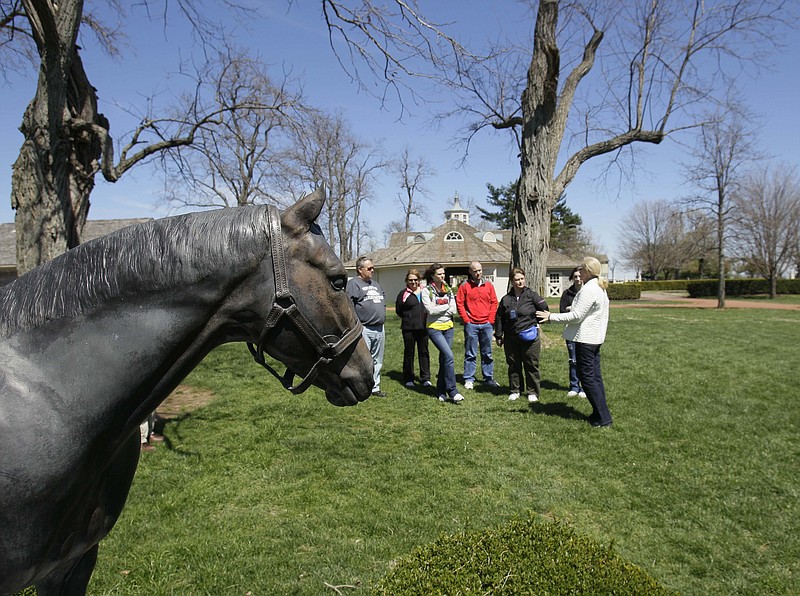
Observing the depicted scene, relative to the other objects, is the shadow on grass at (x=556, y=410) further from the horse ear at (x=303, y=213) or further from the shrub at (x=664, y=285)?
the shrub at (x=664, y=285)

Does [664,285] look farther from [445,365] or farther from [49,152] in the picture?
[49,152]

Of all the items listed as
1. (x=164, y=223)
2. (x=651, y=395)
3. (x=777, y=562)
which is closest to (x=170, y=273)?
(x=164, y=223)

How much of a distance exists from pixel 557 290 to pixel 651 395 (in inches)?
1468

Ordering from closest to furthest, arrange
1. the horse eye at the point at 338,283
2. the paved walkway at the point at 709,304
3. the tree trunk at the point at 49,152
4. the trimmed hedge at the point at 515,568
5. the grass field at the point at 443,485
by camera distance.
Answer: the horse eye at the point at 338,283, the trimmed hedge at the point at 515,568, the grass field at the point at 443,485, the tree trunk at the point at 49,152, the paved walkway at the point at 709,304

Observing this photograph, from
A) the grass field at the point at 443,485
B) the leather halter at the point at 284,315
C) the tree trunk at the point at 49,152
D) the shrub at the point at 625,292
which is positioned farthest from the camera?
the shrub at the point at 625,292

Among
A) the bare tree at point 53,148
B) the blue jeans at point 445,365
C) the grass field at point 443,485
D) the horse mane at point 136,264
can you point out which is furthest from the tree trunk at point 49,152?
the blue jeans at point 445,365

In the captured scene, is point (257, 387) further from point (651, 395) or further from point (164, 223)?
point (164, 223)

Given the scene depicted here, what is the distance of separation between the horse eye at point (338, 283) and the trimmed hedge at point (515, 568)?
4.80 feet

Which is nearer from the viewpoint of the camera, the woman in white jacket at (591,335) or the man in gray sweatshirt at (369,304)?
the woman in white jacket at (591,335)

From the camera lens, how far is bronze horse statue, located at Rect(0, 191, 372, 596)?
143 centimetres

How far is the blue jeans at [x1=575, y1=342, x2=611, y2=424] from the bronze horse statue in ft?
18.7

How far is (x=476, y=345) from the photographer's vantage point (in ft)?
29.8

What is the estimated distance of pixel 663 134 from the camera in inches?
560

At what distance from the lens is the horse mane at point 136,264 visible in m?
1.53
